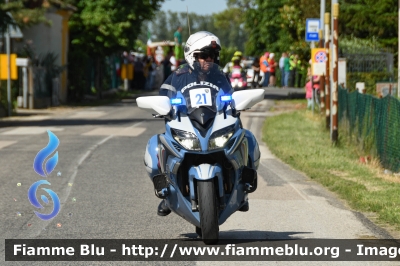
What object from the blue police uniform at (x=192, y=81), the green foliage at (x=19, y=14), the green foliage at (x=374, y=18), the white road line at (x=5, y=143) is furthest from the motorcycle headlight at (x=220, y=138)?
the green foliage at (x=374, y=18)

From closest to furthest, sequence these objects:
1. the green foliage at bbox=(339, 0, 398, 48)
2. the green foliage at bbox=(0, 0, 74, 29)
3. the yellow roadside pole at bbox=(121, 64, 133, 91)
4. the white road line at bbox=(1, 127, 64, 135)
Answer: the white road line at bbox=(1, 127, 64, 135) < the green foliage at bbox=(0, 0, 74, 29) < the green foliage at bbox=(339, 0, 398, 48) < the yellow roadside pole at bbox=(121, 64, 133, 91)

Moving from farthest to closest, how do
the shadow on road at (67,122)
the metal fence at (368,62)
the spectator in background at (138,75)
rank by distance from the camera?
the spectator in background at (138,75), the metal fence at (368,62), the shadow on road at (67,122)

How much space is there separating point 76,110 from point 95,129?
37.8 feet

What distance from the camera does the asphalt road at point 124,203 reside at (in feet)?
30.2

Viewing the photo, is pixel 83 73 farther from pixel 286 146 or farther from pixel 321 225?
pixel 321 225

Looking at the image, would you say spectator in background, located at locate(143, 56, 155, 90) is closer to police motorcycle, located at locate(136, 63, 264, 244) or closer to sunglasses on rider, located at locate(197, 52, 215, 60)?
sunglasses on rider, located at locate(197, 52, 215, 60)

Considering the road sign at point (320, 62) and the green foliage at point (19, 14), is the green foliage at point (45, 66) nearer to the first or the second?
the green foliage at point (19, 14)

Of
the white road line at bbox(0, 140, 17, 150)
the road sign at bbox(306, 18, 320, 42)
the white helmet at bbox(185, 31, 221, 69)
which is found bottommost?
the white road line at bbox(0, 140, 17, 150)

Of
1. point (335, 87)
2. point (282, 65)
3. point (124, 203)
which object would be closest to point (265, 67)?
point (282, 65)

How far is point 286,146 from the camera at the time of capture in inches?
774

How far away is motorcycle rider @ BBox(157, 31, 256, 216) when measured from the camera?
8406mm

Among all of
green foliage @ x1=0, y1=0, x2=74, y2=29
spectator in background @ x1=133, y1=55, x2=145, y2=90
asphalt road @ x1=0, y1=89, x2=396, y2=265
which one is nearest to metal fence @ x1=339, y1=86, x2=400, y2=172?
asphalt road @ x1=0, y1=89, x2=396, y2=265

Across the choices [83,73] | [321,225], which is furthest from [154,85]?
[321,225]

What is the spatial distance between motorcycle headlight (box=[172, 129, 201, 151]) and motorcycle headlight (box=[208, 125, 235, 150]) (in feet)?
0.34
